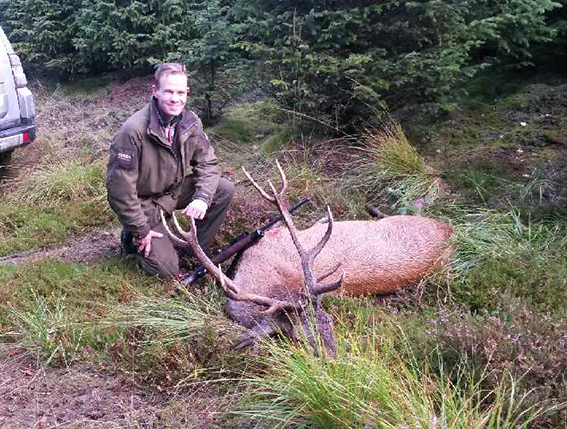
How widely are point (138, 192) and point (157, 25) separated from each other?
6.75 meters

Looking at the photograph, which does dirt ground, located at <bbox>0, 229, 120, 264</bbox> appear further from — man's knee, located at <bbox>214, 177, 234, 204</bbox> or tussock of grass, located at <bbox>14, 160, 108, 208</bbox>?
man's knee, located at <bbox>214, 177, 234, 204</bbox>

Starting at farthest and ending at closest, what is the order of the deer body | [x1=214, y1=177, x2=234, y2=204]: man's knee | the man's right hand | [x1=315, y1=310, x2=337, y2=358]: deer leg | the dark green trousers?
[x1=214, y1=177, x2=234, y2=204]: man's knee → the dark green trousers → the man's right hand → the deer body → [x1=315, y1=310, x2=337, y2=358]: deer leg

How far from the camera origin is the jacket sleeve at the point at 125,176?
16.3 feet

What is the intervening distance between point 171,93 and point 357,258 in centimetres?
189

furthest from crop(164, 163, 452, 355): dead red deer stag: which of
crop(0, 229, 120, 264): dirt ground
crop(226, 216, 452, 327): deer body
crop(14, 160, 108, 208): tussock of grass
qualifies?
crop(14, 160, 108, 208): tussock of grass

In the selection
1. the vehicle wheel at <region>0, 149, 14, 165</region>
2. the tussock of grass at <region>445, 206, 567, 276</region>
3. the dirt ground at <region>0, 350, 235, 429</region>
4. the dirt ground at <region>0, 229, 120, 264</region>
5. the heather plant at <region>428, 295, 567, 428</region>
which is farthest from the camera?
the vehicle wheel at <region>0, 149, 14, 165</region>

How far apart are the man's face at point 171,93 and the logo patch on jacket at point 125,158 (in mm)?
428

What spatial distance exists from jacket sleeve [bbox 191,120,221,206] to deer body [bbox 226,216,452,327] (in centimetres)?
64

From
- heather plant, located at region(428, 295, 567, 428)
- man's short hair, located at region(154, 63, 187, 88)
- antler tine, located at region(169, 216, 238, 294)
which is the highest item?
man's short hair, located at region(154, 63, 187, 88)

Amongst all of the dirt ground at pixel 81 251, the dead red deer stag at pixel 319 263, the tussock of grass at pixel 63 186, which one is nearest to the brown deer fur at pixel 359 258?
the dead red deer stag at pixel 319 263

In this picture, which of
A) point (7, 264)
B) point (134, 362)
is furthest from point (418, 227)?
point (7, 264)

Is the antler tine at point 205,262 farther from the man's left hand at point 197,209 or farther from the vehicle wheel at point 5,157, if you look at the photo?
the vehicle wheel at point 5,157

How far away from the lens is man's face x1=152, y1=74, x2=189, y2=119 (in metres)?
4.88

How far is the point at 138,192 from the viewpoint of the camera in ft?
17.5
